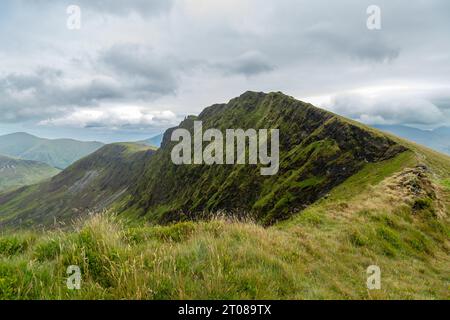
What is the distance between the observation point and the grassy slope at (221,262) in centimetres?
607

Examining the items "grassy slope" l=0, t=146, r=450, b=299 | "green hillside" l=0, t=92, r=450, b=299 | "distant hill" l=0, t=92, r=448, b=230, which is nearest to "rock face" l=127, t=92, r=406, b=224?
"distant hill" l=0, t=92, r=448, b=230

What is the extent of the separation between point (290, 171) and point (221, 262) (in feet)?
327

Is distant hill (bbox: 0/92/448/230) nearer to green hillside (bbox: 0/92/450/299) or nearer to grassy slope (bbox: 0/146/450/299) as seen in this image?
green hillside (bbox: 0/92/450/299)

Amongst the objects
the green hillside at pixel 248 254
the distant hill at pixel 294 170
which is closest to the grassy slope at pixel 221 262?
the green hillside at pixel 248 254

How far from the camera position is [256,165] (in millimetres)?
A: 128250

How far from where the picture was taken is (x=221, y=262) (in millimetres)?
Result: 7195

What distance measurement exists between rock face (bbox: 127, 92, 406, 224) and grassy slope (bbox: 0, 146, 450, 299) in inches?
1345

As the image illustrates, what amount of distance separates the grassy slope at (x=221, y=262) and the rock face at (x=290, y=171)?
34.2 m

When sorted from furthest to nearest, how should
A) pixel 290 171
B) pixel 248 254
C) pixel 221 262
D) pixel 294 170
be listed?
pixel 290 171
pixel 294 170
pixel 248 254
pixel 221 262

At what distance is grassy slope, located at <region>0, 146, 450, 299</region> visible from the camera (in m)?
A: 6.07

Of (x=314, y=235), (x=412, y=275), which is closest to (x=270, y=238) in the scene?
(x=314, y=235)

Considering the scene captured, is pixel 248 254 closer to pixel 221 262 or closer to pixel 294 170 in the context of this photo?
pixel 221 262

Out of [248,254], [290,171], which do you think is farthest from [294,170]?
[248,254]
